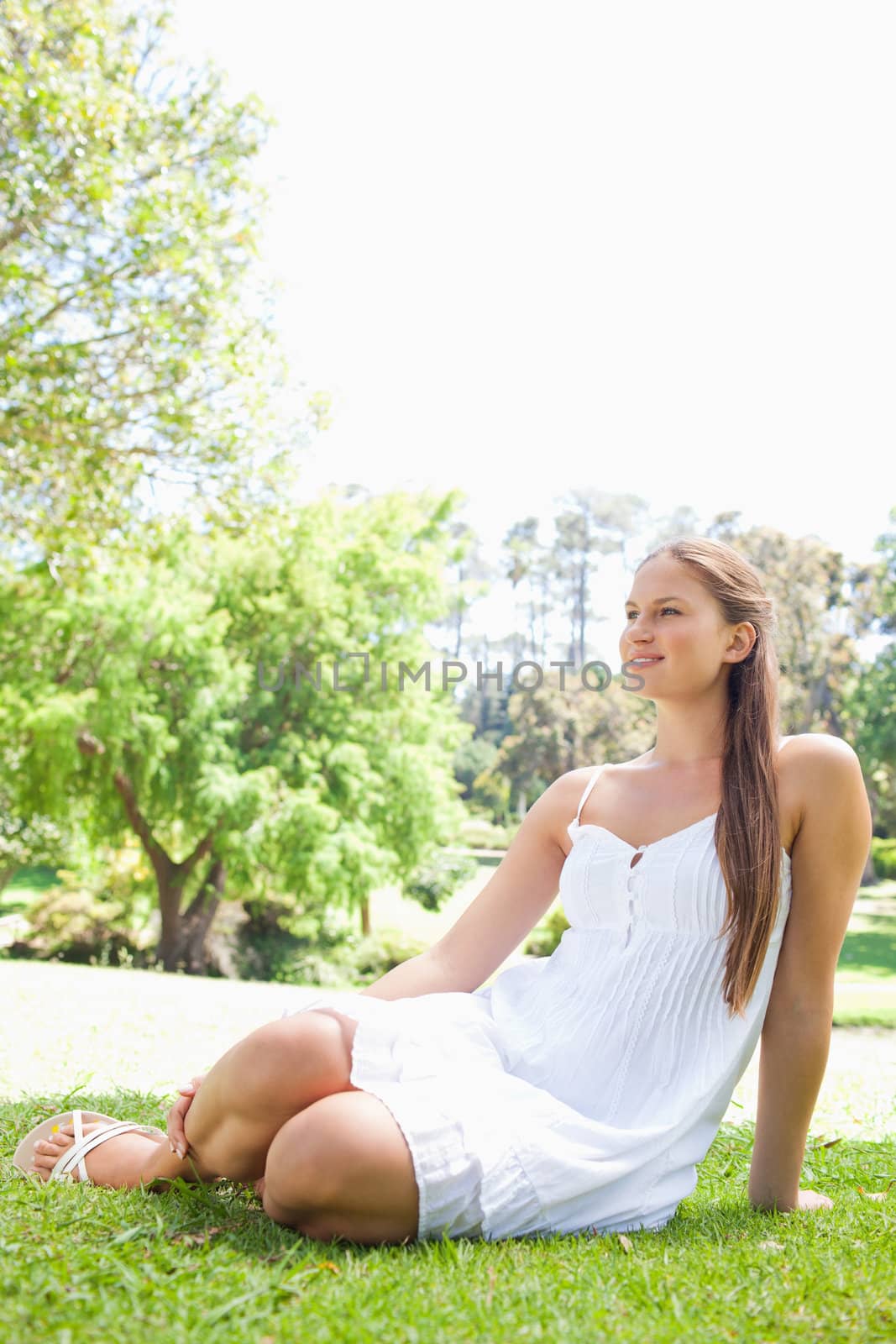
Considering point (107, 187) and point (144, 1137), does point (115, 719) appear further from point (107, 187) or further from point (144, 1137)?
point (144, 1137)

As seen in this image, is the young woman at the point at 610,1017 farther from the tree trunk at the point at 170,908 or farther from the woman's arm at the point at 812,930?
the tree trunk at the point at 170,908

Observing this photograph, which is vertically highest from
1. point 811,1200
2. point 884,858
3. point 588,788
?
point 588,788

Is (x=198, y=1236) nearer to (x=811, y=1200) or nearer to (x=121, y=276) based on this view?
(x=811, y=1200)

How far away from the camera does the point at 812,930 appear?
2172 mm

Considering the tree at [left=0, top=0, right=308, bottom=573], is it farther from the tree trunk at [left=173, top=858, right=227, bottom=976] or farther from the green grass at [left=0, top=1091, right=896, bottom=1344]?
the tree trunk at [left=173, top=858, right=227, bottom=976]

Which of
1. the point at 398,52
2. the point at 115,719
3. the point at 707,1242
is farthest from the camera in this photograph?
the point at 115,719

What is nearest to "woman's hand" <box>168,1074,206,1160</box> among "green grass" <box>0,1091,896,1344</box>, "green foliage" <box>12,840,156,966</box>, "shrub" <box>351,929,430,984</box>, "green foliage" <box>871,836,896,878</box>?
"green grass" <box>0,1091,896,1344</box>

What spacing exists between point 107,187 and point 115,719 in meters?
7.47

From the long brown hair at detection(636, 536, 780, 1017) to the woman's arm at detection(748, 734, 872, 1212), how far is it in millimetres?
83

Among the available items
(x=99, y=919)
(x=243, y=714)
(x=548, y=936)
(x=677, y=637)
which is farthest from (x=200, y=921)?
(x=677, y=637)

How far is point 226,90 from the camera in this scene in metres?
7.91

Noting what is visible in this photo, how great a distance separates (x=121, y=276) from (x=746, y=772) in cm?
624

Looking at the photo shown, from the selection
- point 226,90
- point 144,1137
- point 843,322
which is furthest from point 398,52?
point 843,322

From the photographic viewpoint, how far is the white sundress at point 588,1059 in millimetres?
1884
